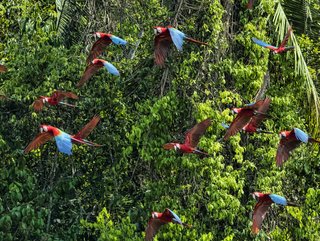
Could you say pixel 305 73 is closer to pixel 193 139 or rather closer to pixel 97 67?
pixel 193 139

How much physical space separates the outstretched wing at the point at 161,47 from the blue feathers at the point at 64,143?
3.37ft

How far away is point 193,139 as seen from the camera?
321 inches

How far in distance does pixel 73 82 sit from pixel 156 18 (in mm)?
1083

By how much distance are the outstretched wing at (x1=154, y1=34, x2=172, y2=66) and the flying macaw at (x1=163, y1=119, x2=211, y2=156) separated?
634 millimetres

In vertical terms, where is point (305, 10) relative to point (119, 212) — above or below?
above

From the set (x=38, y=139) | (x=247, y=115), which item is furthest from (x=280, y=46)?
(x=38, y=139)

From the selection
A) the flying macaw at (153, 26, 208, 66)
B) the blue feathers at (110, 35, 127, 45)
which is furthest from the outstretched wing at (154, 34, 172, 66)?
the blue feathers at (110, 35, 127, 45)

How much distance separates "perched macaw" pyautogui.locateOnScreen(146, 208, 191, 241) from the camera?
7.98m

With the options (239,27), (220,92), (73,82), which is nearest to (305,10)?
(239,27)

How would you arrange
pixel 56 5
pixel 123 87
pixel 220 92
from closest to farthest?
pixel 220 92 < pixel 123 87 < pixel 56 5

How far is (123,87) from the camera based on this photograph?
9.60m

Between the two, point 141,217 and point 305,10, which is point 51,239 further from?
point 305,10

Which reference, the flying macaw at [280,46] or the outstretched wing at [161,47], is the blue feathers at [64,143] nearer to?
the outstretched wing at [161,47]

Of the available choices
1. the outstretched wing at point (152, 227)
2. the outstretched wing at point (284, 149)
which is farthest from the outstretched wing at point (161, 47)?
the outstretched wing at point (152, 227)
